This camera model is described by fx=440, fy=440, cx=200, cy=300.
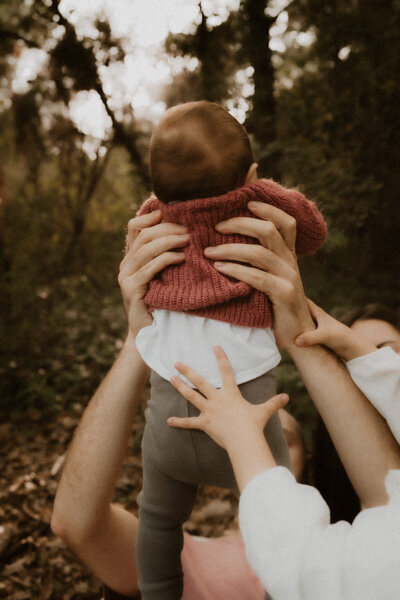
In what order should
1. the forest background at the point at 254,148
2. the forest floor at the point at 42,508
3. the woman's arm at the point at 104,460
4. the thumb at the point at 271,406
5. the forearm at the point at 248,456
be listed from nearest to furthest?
the forearm at the point at 248,456 → the thumb at the point at 271,406 → the woman's arm at the point at 104,460 → the forest floor at the point at 42,508 → the forest background at the point at 254,148

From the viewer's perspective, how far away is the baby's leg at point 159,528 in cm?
142

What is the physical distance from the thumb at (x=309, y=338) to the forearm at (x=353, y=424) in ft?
0.09

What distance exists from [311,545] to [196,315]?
0.67m

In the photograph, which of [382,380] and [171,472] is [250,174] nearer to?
[382,380]

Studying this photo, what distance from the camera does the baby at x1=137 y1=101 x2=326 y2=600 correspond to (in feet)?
4.30

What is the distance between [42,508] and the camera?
3141mm

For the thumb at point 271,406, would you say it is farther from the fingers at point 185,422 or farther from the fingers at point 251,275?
the fingers at point 251,275

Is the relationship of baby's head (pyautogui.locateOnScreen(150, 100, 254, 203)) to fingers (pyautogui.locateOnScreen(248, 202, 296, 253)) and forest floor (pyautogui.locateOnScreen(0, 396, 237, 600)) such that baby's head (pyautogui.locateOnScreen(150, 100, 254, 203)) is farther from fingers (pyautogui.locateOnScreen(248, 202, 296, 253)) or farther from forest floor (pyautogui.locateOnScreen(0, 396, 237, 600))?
forest floor (pyautogui.locateOnScreen(0, 396, 237, 600))

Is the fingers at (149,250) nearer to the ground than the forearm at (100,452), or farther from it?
farther from it

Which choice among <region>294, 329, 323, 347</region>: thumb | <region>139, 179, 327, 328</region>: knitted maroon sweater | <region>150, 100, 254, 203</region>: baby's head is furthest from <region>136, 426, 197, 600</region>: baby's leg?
<region>150, 100, 254, 203</region>: baby's head

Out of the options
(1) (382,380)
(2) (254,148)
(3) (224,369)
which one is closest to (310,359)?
(1) (382,380)

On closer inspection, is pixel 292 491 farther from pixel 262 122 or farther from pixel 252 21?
pixel 252 21

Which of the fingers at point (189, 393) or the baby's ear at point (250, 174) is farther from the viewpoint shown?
the baby's ear at point (250, 174)

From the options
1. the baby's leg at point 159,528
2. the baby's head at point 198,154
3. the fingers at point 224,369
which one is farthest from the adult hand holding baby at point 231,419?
the baby's head at point 198,154
